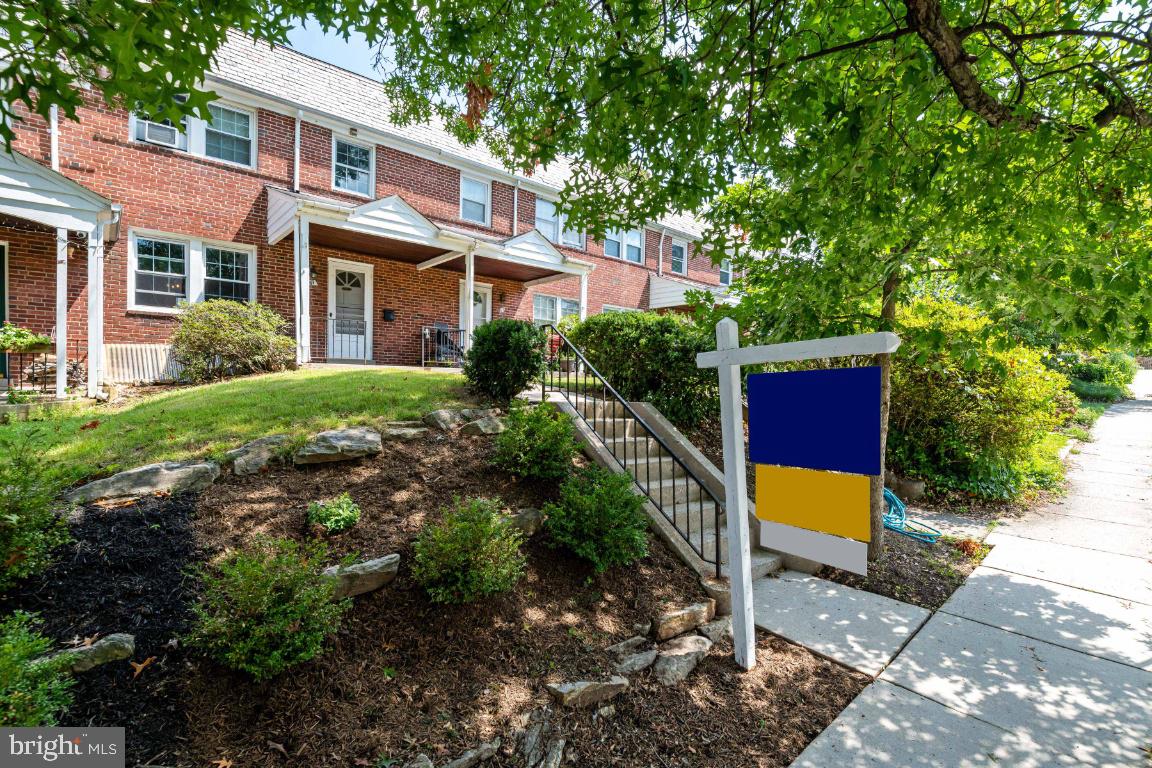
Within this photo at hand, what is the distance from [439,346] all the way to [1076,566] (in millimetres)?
11964

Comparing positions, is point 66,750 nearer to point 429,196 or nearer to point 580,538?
point 580,538

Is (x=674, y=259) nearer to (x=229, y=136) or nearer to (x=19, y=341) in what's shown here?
(x=229, y=136)

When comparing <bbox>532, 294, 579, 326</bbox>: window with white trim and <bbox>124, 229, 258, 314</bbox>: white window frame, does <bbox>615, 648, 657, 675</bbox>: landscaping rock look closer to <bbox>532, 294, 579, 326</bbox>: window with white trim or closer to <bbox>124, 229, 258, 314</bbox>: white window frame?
<bbox>124, 229, 258, 314</bbox>: white window frame

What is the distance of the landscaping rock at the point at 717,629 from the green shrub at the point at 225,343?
330 inches

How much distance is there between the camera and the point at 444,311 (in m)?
13.5

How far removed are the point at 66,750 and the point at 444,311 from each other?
1211 cm

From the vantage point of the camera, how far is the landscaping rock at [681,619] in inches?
133

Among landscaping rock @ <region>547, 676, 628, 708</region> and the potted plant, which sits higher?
the potted plant

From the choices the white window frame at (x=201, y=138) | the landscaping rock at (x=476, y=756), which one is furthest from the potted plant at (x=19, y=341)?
the landscaping rock at (x=476, y=756)

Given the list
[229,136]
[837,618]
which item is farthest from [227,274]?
[837,618]

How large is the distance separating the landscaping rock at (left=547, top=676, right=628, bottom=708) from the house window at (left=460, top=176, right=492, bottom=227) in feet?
42.4

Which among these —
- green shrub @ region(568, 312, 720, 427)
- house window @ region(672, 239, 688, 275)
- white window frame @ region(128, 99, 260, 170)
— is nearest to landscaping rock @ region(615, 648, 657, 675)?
green shrub @ region(568, 312, 720, 427)

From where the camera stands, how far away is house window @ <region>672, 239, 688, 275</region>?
64.1 ft

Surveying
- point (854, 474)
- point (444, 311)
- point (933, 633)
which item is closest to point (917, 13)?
point (854, 474)
